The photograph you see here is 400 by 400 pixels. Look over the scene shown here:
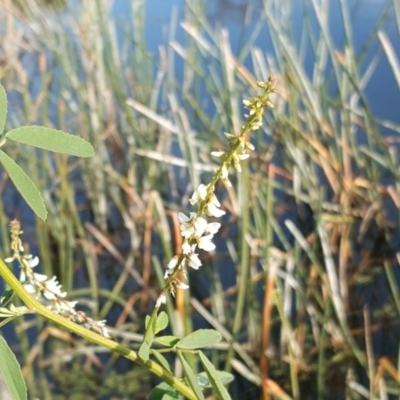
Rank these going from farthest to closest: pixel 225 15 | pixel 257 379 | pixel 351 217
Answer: pixel 225 15
pixel 351 217
pixel 257 379

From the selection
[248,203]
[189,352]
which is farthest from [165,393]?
[248,203]

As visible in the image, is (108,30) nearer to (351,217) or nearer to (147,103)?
(147,103)

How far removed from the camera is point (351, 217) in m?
1.37

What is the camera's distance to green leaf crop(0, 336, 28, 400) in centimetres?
21

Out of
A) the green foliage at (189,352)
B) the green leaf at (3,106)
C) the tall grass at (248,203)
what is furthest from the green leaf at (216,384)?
the tall grass at (248,203)

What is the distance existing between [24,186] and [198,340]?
0.10 m

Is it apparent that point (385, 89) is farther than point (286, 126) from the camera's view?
Yes

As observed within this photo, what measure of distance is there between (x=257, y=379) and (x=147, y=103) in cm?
81

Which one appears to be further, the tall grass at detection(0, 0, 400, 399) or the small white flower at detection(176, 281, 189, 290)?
the tall grass at detection(0, 0, 400, 399)

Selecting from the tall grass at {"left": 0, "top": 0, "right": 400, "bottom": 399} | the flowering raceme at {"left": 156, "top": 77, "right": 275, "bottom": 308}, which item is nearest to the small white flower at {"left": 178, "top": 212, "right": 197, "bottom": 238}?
the flowering raceme at {"left": 156, "top": 77, "right": 275, "bottom": 308}

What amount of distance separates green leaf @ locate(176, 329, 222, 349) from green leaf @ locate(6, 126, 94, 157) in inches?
3.5

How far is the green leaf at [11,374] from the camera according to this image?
0.68ft

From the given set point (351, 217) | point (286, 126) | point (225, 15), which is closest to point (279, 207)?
point (351, 217)

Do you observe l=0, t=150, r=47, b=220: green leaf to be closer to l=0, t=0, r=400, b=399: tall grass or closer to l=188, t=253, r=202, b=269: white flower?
l=188, t=253, r=202, b=269: white flower
